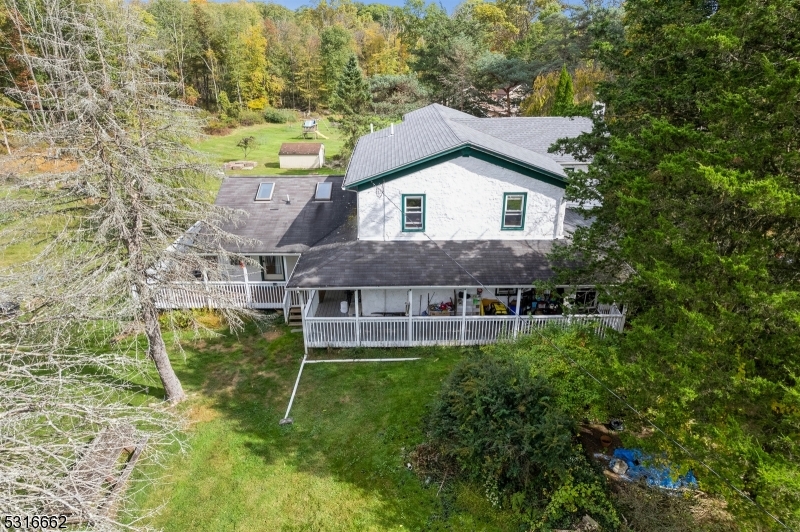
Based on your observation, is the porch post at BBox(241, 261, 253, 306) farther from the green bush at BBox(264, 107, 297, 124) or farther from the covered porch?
the green bush at BBox(264, 107, 297, 124)

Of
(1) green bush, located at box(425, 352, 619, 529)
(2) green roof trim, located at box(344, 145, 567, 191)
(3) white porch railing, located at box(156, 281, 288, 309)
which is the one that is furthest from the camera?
(3) white porch railing, located at box(156, 281, 288, 309)

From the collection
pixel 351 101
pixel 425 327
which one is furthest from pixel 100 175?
pixel 351 101

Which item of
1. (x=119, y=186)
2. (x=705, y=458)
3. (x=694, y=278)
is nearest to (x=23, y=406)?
(x=119, y=186)

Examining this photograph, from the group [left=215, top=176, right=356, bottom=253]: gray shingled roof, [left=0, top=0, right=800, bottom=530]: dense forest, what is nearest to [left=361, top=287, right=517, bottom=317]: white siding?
[left=215, top=176, right=356, bottom=253]: gray shingled roof

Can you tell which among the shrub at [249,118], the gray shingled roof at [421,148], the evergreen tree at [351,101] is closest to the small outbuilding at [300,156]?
the evergreen tree at [351,101]

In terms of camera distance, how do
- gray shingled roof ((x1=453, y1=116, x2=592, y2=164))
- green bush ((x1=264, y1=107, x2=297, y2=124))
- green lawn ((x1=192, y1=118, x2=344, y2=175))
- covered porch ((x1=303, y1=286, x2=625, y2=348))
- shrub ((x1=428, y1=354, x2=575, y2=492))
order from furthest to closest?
green bush ((x1=264, y1=107, x2=297, y2=124)) < green lawn ((x1=192, y1=118, x2=344, y2=175)) < gray shingled roof ((x1=453, y1=116, x2=592, y2=164)) < covered porch ((x1=303, y1=286, x2=625, y2=348)) < shrub ((x1=428, y1=354, x2=575, y2=492))

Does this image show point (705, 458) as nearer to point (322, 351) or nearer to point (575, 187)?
point (575, 187)
